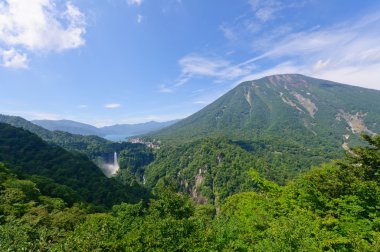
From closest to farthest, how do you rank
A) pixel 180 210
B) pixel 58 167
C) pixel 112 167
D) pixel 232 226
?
pixel 180 210 < pixel 232 226 < pixel 58 167 < pixel 112 167

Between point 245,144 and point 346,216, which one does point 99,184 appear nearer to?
point 346,216

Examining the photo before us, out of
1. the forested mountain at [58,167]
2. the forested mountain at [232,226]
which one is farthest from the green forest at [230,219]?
the forested mountain at [58,167]

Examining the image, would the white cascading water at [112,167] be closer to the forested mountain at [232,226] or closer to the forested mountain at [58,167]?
the forested mountain at [58,167]

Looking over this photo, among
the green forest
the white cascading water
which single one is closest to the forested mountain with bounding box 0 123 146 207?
the green forest

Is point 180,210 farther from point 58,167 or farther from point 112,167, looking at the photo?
point 112,167

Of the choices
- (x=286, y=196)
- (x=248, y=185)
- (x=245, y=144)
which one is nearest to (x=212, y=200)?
(x=248, y=185)

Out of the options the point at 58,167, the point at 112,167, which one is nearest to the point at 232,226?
the point at 58,167

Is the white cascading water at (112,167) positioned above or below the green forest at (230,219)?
below

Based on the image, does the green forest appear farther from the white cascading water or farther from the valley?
the white cascading water

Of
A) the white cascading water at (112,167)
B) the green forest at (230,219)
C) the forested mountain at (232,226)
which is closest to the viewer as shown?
the forested mountain at (232,226)
